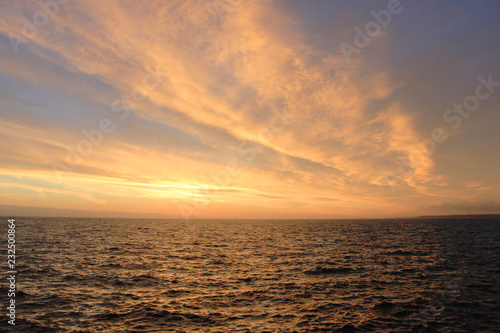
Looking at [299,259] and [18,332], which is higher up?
[18,332]

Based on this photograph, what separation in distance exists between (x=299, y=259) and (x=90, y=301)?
120 feet

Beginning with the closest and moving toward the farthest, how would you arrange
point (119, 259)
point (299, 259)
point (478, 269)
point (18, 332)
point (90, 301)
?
1. point (18, 332)
2. point (90, 301)
3. point (478, 269)
4. point (119, 259)
5. point (299, 259)

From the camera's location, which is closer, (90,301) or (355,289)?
(90,301)

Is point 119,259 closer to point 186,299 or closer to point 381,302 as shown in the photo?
point 186,299

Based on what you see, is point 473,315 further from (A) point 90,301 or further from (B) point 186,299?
(A) point 90,301

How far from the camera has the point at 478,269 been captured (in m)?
40.0

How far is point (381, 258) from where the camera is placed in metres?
51.7

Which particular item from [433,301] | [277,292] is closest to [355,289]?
[433,301]

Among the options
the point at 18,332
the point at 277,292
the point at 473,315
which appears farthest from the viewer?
the point at 277,292

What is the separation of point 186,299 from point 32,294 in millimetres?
16494

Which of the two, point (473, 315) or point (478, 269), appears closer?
point (473, 315)

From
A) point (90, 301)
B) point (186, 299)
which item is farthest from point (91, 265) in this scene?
point (186, 299)

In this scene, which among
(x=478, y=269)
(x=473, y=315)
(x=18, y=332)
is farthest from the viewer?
(x=478, y=269)

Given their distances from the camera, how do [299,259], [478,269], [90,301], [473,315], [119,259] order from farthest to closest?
[299,259]
[119,259]
[478,269]
[90,301]
[473,315]
